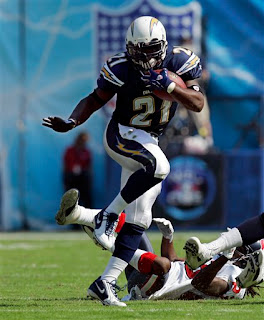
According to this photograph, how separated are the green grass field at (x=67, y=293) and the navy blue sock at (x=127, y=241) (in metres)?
0.27

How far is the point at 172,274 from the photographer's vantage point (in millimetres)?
5059

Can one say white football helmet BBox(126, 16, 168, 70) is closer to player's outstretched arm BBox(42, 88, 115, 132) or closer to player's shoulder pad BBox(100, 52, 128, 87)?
player's shoulder pad BBox(100, 52, 128, 87)

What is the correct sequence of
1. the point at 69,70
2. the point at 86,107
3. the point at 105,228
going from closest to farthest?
the point at 105,228 → the point at 86,107 → the point at 69,70

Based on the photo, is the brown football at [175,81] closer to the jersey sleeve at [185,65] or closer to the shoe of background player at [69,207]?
the jersey sleeve at [185,65]

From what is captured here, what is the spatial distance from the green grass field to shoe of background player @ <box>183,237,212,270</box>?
0.24 meters

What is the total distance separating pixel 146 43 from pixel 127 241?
1.09 meters

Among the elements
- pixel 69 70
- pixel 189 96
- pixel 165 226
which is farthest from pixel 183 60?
pixel 69 70

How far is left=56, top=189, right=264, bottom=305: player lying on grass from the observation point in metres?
4.93

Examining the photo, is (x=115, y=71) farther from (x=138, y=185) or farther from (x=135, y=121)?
(x=138, y=185)

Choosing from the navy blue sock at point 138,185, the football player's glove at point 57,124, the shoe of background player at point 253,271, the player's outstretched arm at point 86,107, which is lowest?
the shoe of background player at point 253,271

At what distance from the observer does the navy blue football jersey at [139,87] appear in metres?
5.05

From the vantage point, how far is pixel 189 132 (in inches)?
480

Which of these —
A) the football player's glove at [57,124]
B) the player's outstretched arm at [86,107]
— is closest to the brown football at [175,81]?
the player's outstretched arm at [86,107]

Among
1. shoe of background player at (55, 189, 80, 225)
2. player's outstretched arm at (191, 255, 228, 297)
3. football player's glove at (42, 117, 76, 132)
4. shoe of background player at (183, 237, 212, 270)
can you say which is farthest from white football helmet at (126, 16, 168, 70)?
player's outstretched arm at (191, 255, 228, 297)
